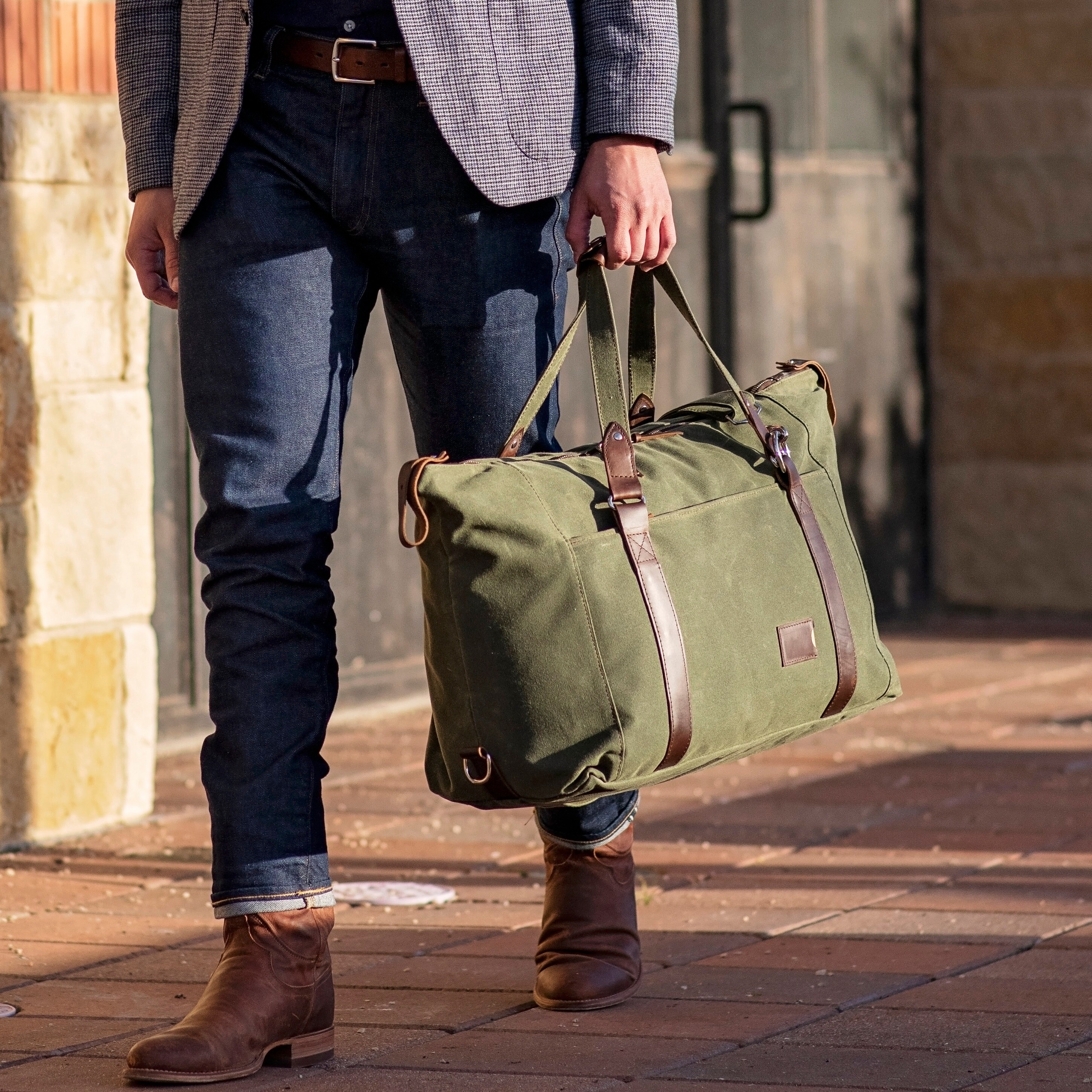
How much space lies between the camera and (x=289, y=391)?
99.3 inches

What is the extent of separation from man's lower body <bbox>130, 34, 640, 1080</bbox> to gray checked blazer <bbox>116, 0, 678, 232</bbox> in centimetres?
4

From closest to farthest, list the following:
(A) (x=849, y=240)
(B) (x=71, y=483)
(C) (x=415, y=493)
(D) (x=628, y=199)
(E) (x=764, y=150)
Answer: (C) (x=415, y=493) → (D) (x=628, y=199) → (B) (x=71, y=483) → (E) (x=764, y=150) → (A) (x=849, y=240)

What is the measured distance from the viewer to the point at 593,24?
2.68m

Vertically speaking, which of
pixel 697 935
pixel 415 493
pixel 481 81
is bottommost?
pixel 697 935

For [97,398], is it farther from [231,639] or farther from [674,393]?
[674,393]

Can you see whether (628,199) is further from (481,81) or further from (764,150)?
(764,150)

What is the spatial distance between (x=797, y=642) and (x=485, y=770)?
44cm

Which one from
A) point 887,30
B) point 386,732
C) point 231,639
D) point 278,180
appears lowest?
point 386,732

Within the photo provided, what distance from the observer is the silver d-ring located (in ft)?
7.87

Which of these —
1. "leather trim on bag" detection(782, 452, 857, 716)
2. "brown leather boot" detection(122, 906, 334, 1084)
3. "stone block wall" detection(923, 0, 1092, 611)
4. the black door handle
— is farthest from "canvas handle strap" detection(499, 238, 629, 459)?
"stone block wall" detection(923, 0, 1092, 611)

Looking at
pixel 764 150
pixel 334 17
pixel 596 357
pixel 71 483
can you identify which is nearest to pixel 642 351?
pixel 596 357

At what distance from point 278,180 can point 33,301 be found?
4.84 feet

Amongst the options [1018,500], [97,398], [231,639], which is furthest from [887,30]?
[231,639]

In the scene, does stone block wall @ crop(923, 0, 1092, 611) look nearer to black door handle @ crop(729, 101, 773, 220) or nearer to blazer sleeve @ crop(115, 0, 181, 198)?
black door handle @ crop(729, 101, 773, 220)
